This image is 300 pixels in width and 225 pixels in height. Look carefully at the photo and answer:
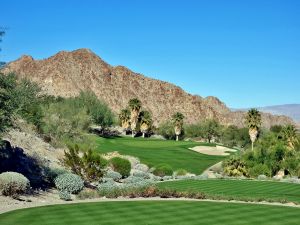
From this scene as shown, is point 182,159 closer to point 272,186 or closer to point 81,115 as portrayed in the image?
point 81,115

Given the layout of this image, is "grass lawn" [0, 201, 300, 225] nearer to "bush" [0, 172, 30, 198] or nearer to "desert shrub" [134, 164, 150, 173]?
"bush" [0, 172, 30, 198]

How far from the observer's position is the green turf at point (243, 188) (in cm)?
3522

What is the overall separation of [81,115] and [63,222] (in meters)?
43.8

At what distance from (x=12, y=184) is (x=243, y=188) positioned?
2123 cm

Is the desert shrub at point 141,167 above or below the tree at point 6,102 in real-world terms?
below

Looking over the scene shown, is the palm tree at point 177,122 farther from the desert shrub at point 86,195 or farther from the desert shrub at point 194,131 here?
the desert shrub at point 86,195

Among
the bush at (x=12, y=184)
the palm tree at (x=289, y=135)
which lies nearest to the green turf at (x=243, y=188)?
the bush at (x=12, y=184)

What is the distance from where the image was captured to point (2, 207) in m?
25.6

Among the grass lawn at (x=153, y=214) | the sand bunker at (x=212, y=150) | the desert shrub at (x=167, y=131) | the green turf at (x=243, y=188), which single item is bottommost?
the green turf at (x=243, y=188)

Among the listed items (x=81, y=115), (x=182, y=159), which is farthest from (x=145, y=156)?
(x=81, y=115)

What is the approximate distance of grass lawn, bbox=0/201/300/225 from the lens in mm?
22172

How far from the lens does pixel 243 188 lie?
133 ft

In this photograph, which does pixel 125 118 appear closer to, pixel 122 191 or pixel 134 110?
pixel 134 110

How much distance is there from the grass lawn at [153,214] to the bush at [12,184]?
307 centimetres
